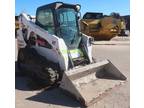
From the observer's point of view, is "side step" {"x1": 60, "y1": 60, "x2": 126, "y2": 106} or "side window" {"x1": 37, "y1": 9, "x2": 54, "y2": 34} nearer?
"side step" {"x1": 60, "y1": 60, "x2": 126, "y2": 106}

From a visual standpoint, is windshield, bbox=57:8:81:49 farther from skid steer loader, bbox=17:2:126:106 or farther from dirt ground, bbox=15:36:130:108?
dirt ground, bbox=15:36:130:108

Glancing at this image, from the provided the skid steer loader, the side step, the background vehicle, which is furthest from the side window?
the background vehicle

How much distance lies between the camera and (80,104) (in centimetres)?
169


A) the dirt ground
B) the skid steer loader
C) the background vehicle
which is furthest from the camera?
the background vehicle

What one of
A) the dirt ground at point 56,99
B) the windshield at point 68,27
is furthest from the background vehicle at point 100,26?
the dirt ground at point 56,99

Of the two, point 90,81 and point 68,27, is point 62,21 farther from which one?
point 90,81

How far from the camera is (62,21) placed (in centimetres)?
222

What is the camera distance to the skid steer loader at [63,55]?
1878mm

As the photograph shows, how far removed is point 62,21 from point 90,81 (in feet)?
1.65

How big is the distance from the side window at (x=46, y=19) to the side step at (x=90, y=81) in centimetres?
40

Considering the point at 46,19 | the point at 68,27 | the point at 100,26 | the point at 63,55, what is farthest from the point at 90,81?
the point at 100,26

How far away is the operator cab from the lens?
2174 mm
